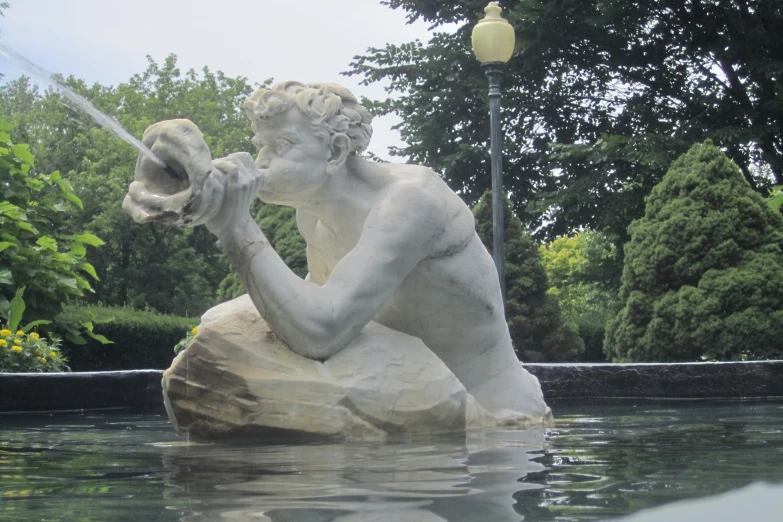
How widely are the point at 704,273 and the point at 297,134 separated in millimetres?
8387

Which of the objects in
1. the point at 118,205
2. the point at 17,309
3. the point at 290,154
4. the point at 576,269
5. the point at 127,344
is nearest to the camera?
the point at 290,154

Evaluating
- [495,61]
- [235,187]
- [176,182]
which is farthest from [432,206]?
[495,61]

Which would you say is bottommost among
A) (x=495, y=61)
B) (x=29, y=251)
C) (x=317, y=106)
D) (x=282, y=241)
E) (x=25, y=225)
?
(x=317, y=106)

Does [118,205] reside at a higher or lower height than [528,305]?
higher

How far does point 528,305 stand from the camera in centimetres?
1550

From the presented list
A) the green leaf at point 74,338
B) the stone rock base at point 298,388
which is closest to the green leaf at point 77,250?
the green leaf at point 74,338

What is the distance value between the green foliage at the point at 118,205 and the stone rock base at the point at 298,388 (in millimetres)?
23374

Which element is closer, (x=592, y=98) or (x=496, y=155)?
(x=496, y=155)

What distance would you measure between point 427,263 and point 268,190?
62 centimetres

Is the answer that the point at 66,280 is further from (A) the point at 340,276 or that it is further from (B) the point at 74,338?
(A) the point at 340,276

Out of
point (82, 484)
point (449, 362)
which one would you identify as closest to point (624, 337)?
point (449, 362)

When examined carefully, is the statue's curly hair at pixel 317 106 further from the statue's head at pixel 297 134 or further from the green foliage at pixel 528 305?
the green foliage at pixel 528 305

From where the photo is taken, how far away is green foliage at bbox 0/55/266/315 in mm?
28359

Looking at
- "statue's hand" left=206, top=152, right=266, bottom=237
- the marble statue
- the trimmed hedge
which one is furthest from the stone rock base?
the trimmed hedge
